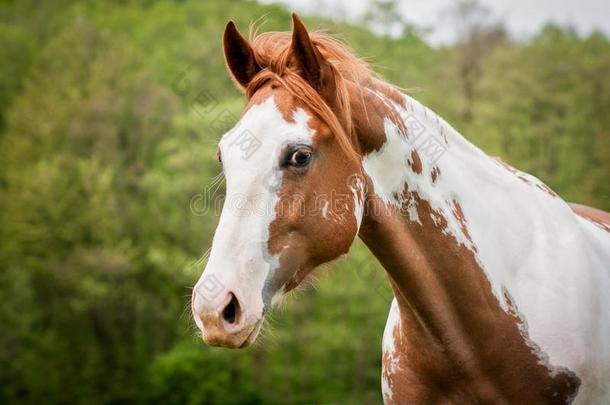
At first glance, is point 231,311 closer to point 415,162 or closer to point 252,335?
point 252,335

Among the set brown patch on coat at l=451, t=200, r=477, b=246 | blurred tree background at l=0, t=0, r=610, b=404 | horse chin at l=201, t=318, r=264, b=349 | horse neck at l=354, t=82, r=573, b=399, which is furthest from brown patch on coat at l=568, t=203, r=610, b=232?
blurred tree background at l=0, t=0, r=610, b=404

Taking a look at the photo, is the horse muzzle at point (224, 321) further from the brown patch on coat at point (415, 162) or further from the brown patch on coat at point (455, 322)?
the brown patch on coat at point (415, 162)

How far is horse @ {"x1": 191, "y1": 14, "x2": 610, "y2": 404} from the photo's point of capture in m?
2.92

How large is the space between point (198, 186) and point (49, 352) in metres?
10.4

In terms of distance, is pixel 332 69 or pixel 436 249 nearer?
pixel 332 69

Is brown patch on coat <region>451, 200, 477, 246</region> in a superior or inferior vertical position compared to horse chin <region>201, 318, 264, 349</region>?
inferior

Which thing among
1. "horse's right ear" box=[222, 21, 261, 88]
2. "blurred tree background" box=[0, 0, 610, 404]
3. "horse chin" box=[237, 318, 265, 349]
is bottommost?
"blurred tree background" box=[0, 0, 610, 404]

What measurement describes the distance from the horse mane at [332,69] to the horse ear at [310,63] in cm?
3

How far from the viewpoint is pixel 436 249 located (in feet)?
11.0

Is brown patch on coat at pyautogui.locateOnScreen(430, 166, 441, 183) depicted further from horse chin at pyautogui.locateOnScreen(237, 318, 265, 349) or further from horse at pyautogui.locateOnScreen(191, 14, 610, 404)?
horse chin at pyautogui.locateOnScreen(237, 318, 265, 349)

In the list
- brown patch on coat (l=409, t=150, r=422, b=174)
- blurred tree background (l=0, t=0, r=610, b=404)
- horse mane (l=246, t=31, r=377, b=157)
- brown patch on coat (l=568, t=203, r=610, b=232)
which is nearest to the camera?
horse mane (l=246, t=31, r=377, b=157)

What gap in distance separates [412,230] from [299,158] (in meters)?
0.77

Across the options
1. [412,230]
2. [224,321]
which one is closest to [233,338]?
[224,321]

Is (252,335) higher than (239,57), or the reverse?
(239,57)
